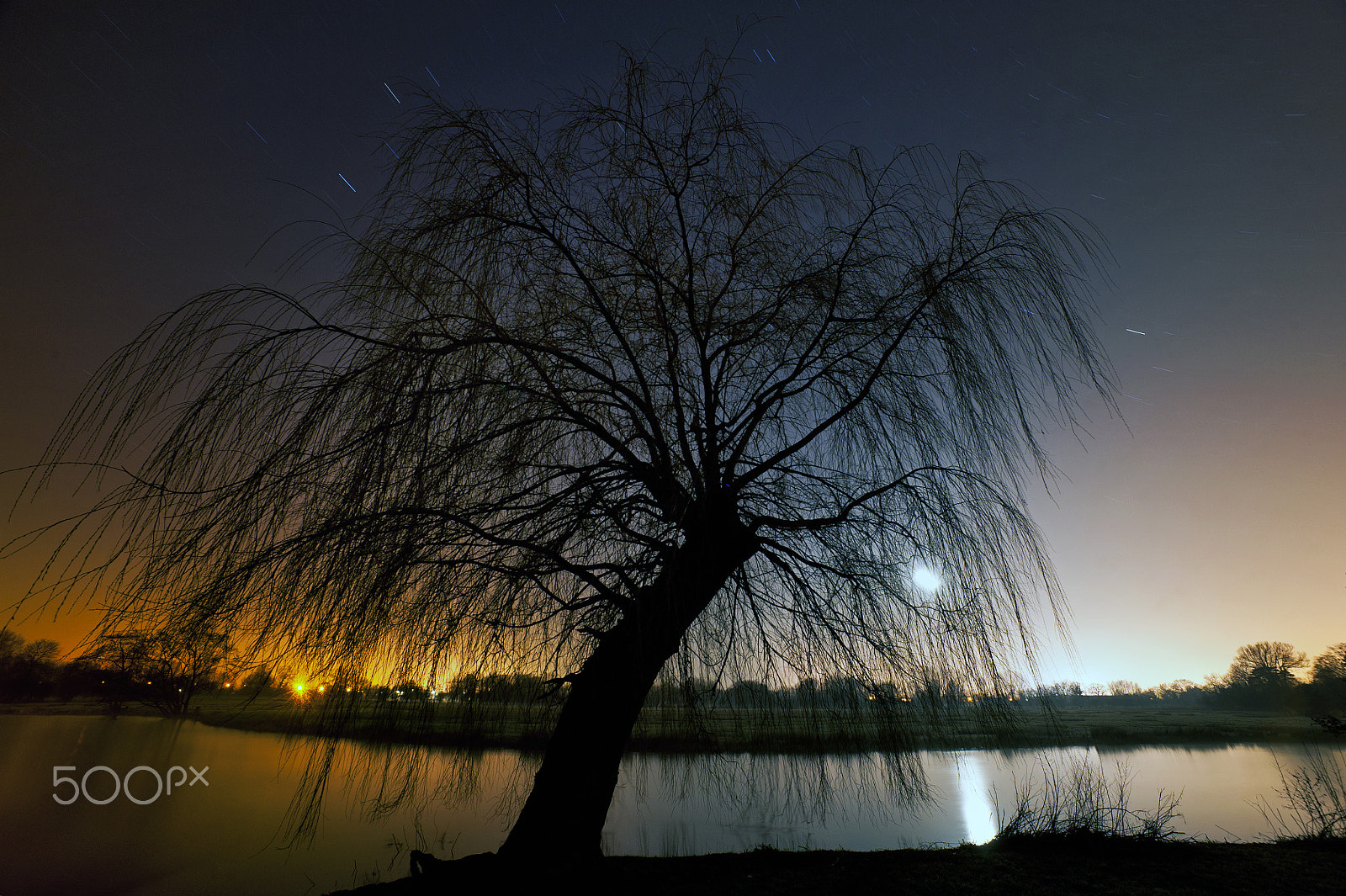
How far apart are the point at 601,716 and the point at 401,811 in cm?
772

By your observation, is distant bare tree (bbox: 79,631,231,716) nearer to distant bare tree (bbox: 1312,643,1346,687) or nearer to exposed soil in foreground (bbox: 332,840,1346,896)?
exposed soil in foreground (bbox: 332,840,1346,896)

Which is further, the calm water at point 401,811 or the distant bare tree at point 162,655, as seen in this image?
the calm water at point 401,811

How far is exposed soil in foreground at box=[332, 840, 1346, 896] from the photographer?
6.86 ft

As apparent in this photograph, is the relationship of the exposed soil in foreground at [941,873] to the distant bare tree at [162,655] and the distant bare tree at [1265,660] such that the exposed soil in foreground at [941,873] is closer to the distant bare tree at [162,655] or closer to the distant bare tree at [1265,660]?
the distant bare tree at [162,655]

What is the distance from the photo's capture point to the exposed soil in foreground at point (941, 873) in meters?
2.09

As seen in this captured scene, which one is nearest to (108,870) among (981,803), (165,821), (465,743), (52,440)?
(165,821)

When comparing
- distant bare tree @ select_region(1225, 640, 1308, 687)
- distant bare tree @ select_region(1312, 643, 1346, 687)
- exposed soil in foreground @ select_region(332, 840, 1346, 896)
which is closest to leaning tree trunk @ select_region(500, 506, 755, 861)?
exposed soil in foreground @ select_region(332, 840, 1346, 896)

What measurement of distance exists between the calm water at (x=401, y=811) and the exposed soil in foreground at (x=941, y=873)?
0.27 metres

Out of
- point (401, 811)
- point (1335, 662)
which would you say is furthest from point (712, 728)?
point (1335, 662)

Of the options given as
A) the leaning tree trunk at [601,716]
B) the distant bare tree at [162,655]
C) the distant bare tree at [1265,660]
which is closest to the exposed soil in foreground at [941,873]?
the leaning tree trunk at [601,716]

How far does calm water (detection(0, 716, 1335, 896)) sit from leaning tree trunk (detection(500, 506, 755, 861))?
286 millimetres

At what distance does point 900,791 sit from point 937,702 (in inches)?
14.4

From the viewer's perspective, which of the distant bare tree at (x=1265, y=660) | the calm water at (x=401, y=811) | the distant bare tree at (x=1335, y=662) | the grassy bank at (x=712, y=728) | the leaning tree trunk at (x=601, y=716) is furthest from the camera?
the distant bare tree at (x=1265, y=660)

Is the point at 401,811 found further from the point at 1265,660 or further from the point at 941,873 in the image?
the point at 1265,660
